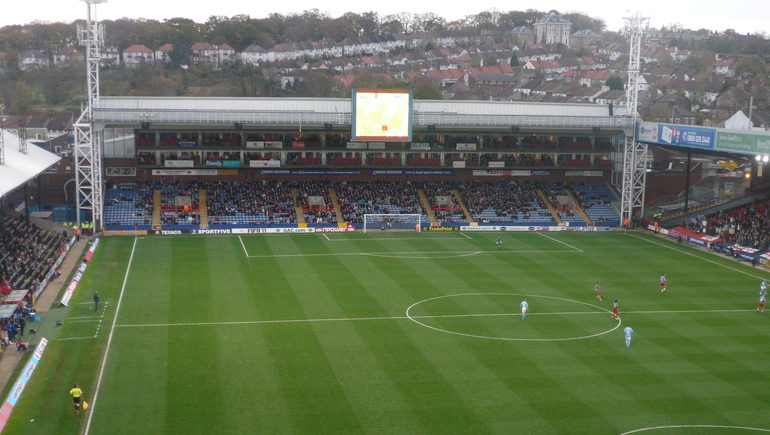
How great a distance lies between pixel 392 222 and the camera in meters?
64.1

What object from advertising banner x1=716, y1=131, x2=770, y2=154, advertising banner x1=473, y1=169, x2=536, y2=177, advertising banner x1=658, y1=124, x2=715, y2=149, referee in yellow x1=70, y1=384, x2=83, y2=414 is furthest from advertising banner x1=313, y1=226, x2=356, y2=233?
referee in yellow x1=70, y1=384, x2=83, y2=414

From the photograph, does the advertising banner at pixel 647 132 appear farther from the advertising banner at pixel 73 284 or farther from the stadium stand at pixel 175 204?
the advertising banner at pixel 73 284

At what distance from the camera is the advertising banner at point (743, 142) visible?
162 feet

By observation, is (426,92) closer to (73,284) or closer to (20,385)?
(73,284)

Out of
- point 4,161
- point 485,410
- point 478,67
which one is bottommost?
point 485,410

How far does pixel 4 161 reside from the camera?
45625mm

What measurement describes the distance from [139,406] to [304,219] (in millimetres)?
39665

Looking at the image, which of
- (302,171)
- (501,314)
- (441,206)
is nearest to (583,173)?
(441,206)

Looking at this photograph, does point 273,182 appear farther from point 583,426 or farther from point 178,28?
point 178,28

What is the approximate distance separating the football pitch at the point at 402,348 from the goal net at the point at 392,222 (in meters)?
12.5

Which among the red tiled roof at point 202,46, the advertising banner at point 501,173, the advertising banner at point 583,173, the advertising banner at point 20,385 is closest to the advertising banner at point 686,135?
the advertising banner at point 583,173

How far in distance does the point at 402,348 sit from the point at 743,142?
3578 centimetres

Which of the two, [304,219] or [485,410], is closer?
[485,410]

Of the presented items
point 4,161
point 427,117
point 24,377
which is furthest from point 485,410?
point 427,117
